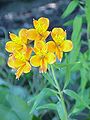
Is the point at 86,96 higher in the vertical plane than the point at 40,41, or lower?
lower

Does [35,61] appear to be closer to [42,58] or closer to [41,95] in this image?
[42,58]

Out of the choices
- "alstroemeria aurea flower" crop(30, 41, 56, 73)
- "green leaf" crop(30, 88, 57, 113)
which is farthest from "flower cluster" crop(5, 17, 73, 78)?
"green leaf" crop(30, 88, 57, 113)

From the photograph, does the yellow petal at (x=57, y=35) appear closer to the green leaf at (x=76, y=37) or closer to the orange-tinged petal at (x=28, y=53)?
the orange-tinged petal at (x=28, y=53)

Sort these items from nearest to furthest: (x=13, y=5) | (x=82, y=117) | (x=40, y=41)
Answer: (x=40, y=41), (x=82, y=117), (x=13, y=5)

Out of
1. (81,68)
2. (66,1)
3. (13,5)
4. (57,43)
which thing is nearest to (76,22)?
(81,68)

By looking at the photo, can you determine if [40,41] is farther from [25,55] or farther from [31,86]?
[31,86]

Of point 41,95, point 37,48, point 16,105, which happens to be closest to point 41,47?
point 37,48

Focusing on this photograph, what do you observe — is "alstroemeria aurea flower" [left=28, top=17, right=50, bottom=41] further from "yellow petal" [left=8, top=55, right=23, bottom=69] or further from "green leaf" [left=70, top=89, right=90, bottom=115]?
"green leaf" [left=70, top=89, right=90, bottom=115]
